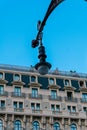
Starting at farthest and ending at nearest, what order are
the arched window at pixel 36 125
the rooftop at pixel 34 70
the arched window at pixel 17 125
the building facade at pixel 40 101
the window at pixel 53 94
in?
the rooftop at pixel 34 70 < the window at pixel 53 94 < the arched window at pixel 36 125 < the building facade at pixel 40 101 < the arched window at pixel 17 125

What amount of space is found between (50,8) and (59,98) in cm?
4322

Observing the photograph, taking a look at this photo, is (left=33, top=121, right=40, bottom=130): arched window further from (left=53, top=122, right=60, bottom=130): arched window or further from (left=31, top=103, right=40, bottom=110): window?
(left=53, top=122, right=60, bottom=130): arched window

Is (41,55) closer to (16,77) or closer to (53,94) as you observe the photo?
(16,77)

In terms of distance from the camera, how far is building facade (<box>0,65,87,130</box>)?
50.4 meters

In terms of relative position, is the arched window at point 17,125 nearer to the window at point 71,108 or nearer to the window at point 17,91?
the window at point 17,91

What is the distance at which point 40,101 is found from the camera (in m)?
52.6

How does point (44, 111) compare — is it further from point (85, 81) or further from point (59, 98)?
point (85, 81)

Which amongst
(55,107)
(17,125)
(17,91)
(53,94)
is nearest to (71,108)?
(55,107)

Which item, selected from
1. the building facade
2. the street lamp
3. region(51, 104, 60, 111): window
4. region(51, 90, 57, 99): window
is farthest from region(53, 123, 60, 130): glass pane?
the street lamp

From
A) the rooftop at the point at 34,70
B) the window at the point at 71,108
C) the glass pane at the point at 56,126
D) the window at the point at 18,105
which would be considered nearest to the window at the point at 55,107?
the window at the point at 71,108

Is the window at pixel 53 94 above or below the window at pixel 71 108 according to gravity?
above

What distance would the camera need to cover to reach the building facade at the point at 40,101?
5038cm

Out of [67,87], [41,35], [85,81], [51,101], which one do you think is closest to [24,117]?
[51,101]

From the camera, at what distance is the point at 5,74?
2098 inches
